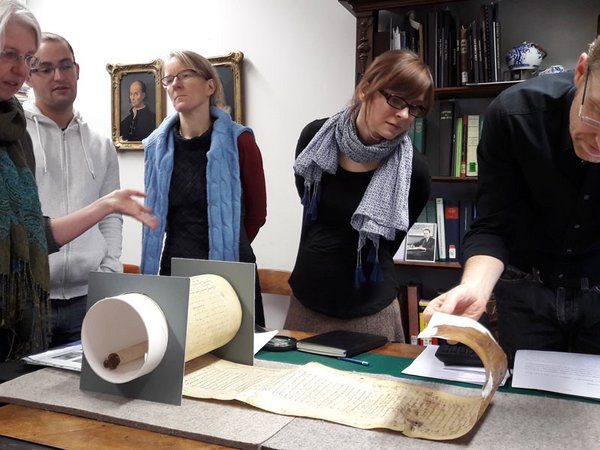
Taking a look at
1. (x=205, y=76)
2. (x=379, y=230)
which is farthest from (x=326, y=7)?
(x=379, y=230)

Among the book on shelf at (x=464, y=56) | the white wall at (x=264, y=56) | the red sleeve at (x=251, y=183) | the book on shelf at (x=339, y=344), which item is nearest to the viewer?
the book on shelf at (x=339, y=344)

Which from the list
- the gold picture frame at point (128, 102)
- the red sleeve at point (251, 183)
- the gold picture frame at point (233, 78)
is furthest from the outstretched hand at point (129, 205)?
the gold picture frame at point (128, 102)

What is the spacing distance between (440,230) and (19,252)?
1815mm

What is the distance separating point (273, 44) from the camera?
3240mm

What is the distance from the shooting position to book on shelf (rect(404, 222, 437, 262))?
8.84ft

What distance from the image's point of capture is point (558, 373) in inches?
44.9

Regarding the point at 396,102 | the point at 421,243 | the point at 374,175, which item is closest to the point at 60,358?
the point at 374,175

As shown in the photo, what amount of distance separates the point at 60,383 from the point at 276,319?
2.33 m

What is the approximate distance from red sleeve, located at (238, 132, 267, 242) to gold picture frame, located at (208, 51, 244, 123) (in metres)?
0.85

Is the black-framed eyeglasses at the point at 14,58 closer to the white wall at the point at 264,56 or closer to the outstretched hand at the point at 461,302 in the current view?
the outstretched hand at the point at 461,302

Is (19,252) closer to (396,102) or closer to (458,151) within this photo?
(396,102)

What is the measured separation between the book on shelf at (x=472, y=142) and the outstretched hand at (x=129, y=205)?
1.60 meters

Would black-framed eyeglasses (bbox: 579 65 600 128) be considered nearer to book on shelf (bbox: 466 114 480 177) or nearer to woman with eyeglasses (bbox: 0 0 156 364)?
woman with eyeglasses (bbox: 0 0 156 364)

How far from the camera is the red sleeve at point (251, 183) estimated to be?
2.44 meters
